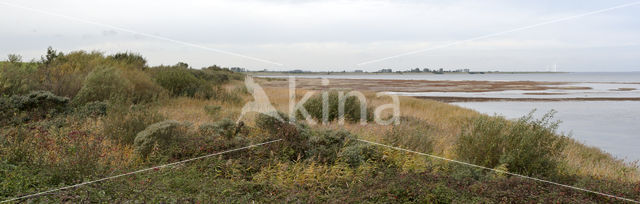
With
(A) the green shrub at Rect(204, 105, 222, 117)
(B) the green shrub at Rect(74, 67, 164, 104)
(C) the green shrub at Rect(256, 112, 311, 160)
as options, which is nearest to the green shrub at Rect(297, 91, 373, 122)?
(A) the green shrub at Rect(204, 105, 222, 117)

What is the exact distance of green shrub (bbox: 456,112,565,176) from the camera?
712 cm

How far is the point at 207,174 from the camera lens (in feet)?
21.7

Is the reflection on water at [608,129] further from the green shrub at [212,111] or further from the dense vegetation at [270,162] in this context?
the green shrub at [212,111]

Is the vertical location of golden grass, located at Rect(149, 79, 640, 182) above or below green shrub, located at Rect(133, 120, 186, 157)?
below

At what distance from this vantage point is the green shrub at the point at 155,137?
288 inches

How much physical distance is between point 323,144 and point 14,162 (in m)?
4.88

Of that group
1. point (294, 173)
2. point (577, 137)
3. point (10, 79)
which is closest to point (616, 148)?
point (577, 137)

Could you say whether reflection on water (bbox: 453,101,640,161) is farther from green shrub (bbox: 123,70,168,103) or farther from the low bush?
green shrub (bbox: 123,70,168,103)

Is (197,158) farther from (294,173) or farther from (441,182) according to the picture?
(441,182)

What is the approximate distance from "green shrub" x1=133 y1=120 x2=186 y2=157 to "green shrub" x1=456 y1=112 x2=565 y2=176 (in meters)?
5.24

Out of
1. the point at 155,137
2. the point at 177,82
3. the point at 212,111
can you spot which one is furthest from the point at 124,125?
the point at 177,82

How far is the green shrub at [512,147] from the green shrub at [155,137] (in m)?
5.24

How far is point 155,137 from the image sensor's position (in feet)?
24.4

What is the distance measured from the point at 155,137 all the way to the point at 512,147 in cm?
616
